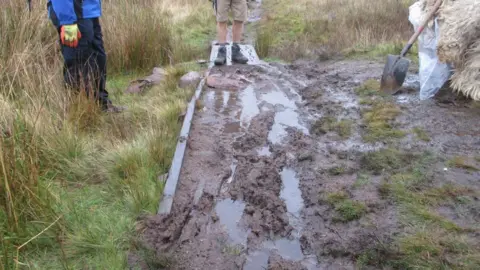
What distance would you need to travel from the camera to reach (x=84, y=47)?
427 centimetres

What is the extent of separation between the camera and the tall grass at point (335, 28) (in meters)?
7.41

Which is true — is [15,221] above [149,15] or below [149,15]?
below

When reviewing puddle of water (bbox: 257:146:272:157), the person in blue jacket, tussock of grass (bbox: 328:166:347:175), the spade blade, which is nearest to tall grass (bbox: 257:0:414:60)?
the spade blade

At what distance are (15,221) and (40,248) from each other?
0.24m

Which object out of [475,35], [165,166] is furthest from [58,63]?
[475,35]

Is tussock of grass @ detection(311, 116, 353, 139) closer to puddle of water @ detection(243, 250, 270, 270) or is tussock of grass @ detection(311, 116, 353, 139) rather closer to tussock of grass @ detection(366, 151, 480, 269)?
tussock of grass @ detection(366, 151, 480, 269)

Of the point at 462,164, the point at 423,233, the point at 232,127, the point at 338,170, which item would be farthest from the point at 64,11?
the point at 462,164

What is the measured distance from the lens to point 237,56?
640 cm

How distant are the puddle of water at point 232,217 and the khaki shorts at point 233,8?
3.99m

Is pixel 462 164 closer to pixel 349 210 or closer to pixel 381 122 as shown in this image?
pixel 381 122

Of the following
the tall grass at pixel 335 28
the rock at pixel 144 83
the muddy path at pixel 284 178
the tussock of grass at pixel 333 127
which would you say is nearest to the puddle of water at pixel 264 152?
the muddy path at pixel 284 178

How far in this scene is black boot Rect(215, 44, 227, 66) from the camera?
20.4 ft

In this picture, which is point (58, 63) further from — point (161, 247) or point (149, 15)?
point (161, 247)

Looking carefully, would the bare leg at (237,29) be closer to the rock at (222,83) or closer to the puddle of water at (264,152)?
the rock at (222,83)
